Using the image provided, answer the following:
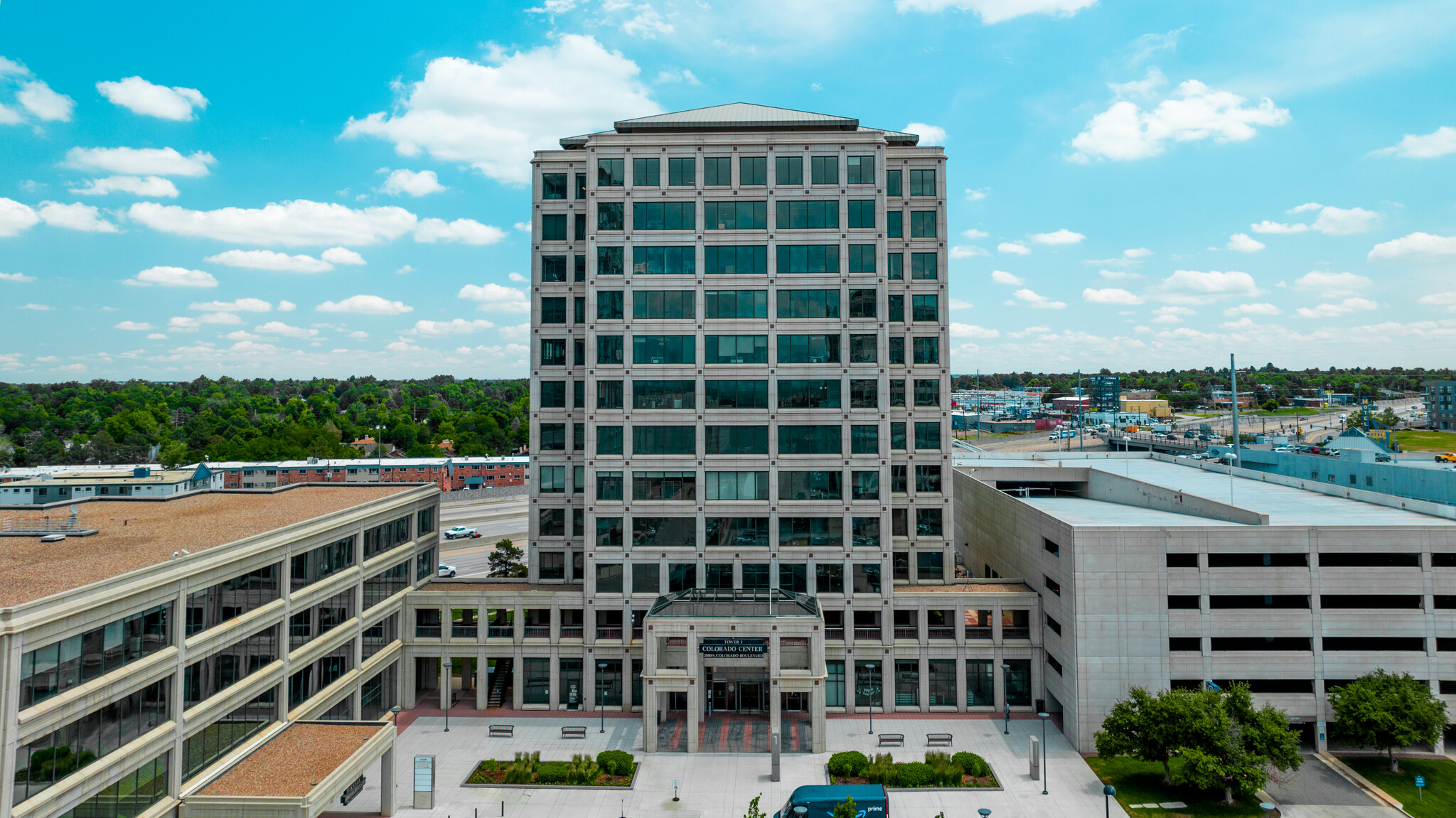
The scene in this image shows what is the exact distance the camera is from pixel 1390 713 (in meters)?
39.8

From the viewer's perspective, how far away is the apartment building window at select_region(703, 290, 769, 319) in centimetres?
5109

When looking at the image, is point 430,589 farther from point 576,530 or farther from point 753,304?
point 753,304

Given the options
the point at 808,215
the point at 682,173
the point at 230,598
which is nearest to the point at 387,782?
the point at 230,598

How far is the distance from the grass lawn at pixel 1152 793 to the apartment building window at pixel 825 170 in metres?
39.7

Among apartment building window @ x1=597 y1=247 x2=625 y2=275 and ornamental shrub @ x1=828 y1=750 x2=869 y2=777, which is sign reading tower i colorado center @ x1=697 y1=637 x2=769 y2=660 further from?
apartment building window @ x1=597 y1=247 x2=625 y2=275

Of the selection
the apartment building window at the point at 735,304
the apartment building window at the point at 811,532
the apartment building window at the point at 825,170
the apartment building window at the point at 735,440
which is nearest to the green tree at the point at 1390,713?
the apartment building window at the point at 811,532

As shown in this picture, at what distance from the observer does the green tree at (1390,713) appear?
39.4 m

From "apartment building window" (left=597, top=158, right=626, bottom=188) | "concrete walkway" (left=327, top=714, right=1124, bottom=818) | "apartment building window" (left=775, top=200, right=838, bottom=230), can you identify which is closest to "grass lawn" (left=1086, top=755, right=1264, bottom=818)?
"concrete walkway" (left=327, top=714, right=1124, bottom=818)

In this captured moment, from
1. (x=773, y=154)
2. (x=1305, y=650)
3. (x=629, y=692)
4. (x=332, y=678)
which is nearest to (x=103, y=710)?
(x=332, y=678)

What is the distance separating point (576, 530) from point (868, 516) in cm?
2177

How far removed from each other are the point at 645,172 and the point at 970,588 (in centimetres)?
3738

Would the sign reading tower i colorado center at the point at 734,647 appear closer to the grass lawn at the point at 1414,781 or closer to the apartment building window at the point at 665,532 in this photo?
the apartment building window at the point at 665,532

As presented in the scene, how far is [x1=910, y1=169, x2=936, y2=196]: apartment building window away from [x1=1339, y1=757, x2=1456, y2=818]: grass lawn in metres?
45.2

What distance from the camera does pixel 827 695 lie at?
51.4 metres
